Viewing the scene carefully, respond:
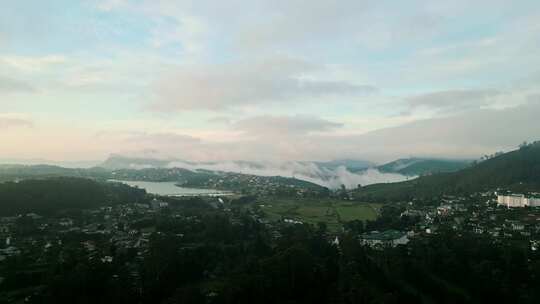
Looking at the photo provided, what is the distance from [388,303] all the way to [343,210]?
3472cm

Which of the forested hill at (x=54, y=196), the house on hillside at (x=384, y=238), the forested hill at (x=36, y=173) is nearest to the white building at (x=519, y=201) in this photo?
the house on hillside at (x=384, y=238)

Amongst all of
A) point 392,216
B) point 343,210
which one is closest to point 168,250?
point 392,216

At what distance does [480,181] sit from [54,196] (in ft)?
203

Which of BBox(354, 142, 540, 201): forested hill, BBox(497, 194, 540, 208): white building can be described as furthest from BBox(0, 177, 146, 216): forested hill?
BBox(497, 194, 540, 208): white building

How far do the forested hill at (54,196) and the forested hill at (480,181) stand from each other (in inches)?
1415

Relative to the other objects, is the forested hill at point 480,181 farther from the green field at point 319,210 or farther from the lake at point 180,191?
the lake at point 180,191

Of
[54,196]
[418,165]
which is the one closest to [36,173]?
[54,196]

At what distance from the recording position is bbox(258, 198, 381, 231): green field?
44688 mm

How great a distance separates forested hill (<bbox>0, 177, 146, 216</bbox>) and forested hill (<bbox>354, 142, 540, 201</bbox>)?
3593 centimetres

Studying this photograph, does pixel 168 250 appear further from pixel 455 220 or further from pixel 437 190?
pixel 437 190

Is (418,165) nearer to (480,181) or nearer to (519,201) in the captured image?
(480,181)

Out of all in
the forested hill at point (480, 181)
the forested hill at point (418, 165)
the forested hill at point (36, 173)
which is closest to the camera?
the forested hill at point (36, 173)

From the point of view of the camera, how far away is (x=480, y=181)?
71500mm

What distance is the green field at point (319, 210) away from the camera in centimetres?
4469
